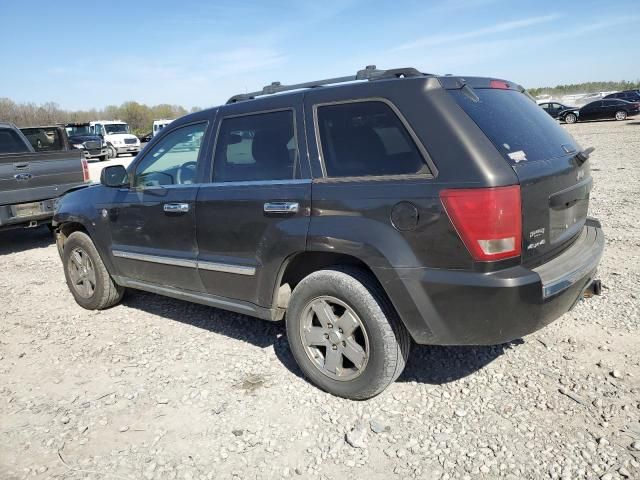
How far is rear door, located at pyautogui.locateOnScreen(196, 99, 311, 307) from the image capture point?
307 centimetres

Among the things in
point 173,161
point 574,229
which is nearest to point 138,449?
point 173,161

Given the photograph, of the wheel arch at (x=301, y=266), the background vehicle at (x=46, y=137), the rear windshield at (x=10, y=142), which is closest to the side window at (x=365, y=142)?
the wheel arch at (x=301, y=266)

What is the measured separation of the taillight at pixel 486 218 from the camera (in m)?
2.38

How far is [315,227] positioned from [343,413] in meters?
1.13

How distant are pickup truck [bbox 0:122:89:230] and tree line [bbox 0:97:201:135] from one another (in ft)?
160

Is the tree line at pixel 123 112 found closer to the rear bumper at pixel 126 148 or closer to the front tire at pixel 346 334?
the rear bumper at pixel 126 148

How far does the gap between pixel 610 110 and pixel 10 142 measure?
3229 centimetres

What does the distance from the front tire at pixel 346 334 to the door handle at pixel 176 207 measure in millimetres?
1161

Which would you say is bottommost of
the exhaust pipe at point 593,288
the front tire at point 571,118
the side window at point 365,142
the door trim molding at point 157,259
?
the exhaust pipe at point 593,288

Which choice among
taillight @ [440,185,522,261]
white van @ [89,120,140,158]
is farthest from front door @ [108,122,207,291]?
white van @ [89,120,140,158]

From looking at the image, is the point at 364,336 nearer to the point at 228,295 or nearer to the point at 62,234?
the point at 228,295

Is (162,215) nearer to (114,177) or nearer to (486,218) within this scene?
(114,177)

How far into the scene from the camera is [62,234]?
17.0 feet

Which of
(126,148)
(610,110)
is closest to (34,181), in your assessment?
(126,148)
